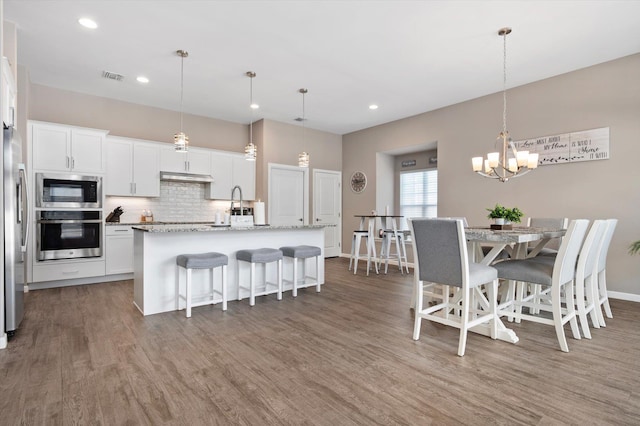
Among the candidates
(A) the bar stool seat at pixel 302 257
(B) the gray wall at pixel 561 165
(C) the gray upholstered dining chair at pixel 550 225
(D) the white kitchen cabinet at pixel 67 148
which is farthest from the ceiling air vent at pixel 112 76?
(C) the gray upholstered dining chair at pixel 550 225

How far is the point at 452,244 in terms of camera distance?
254cm

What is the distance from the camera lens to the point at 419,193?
287 inches

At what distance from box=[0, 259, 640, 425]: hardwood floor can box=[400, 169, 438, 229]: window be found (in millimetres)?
3959

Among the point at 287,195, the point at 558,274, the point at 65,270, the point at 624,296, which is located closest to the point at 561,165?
the point at 624,296

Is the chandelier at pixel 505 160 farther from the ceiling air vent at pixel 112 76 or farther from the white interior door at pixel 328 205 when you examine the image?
the ceiling air vent at pixel 112 76

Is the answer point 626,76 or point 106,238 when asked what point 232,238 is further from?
point 626,76

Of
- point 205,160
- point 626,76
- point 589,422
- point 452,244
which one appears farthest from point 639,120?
point 205,160

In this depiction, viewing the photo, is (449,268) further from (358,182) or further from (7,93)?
(358,182)

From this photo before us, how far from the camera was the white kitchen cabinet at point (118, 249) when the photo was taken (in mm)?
4984

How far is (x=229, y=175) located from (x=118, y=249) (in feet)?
7.66

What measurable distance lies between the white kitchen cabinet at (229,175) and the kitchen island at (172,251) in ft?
8.12

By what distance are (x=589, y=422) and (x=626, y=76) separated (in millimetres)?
4320

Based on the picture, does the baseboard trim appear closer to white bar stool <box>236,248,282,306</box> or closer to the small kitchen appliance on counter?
white bar stool <box>236,248,282,306</box>

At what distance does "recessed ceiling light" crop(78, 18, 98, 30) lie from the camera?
330 centimetres
